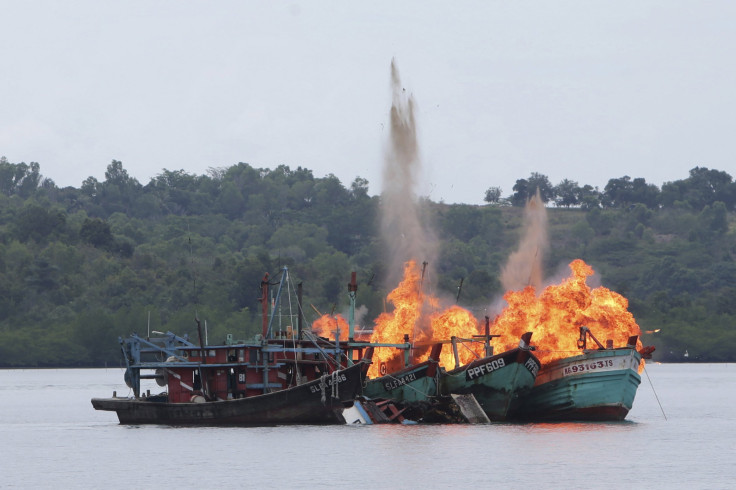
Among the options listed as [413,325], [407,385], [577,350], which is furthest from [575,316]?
[407,385]

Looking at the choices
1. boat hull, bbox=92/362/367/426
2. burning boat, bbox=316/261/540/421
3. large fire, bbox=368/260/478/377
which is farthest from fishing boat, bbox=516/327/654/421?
boat hull, bbox=92/362/367/426

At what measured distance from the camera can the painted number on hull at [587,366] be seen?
8062 cm

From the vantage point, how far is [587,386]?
82.2 m

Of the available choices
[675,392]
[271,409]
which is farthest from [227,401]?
[675,392]

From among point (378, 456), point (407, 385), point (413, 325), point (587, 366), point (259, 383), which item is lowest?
point (378, 456)

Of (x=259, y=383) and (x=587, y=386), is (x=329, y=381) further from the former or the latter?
(x=587, y=386)

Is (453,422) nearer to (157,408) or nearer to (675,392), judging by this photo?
(157,408)

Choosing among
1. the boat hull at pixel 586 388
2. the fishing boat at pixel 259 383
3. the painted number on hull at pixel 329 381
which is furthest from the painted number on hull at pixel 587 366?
the painted number on hull at pixel 329 381

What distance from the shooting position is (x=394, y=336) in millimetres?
91438

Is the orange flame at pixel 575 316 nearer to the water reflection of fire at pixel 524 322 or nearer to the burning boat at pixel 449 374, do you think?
the water reflection of fire at pixel 524 322

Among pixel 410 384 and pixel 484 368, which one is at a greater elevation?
pixel 484 368

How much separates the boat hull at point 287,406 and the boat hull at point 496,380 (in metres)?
5.60

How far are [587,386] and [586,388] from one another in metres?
0.14

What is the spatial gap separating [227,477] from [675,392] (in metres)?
96.6
